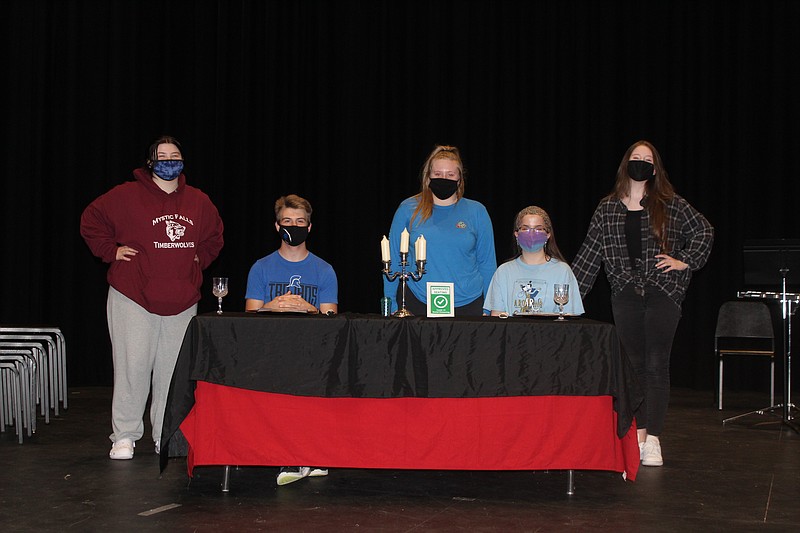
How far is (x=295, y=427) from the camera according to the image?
12.2ft

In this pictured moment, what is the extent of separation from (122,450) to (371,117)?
15.1 feet

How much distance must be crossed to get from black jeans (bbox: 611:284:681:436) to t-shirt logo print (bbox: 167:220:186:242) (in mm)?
2337

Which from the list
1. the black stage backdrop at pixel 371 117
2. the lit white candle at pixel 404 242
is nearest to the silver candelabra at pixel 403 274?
the lit white candle at pixel 404 242

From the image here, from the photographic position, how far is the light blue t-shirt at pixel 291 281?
434 centimetres

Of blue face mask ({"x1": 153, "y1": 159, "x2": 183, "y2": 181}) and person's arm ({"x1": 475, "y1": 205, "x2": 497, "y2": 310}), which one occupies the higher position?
blue face mask ({"x1": 153, "y1": 159, "x2": 183, "y2": 181})

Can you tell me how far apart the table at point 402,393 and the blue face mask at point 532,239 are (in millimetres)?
606

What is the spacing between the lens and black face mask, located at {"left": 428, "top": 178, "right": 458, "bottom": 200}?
432 centimetres

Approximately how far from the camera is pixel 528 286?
13.7ft

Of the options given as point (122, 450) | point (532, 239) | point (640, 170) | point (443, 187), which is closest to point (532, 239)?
point (532, 239)

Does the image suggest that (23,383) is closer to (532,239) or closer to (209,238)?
(209,238)

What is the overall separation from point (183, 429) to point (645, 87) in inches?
228

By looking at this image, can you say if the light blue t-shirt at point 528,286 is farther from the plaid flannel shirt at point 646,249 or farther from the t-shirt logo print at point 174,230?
the t-shirt logo print at point 174,230

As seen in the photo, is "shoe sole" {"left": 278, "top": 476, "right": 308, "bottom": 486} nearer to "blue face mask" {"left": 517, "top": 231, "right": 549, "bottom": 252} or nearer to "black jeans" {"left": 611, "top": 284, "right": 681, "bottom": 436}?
"blue face mask" {"left": 517, "top": 231, "right": 549, "bottom": 252}

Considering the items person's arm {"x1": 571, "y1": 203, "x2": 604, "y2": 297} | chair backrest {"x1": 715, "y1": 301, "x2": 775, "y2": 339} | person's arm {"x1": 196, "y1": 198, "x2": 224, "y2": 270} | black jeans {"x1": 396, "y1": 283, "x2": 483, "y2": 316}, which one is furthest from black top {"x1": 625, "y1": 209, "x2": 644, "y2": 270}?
chair backrest {"x1": 715, "y1": 301, "x2": 775, "y2": 339}
